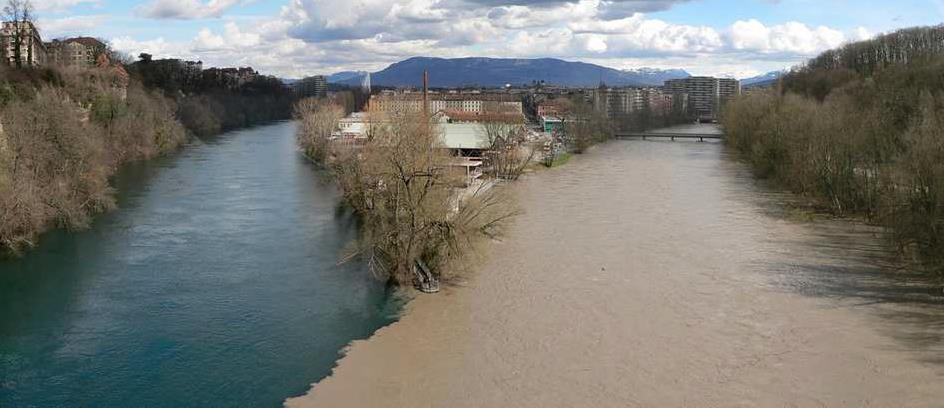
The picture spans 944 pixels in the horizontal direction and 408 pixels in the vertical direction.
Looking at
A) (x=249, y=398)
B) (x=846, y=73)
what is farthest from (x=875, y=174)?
(x=846, y=73)

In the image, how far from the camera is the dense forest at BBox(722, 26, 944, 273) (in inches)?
584

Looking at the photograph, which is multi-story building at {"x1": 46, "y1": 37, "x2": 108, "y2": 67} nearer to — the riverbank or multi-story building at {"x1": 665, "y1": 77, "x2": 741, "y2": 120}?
the riverbank

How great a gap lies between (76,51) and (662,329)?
5150 centimetres

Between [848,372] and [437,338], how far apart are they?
18.7 ft

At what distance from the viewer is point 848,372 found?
10664 millimetres

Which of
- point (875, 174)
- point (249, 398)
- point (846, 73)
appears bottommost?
point (249, 398)

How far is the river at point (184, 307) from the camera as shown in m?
10.5

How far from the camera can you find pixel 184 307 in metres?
13.6

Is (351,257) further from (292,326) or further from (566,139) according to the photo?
(566,139)

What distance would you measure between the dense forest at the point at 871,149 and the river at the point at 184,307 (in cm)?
988

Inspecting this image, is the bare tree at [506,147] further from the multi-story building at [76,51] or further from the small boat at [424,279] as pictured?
the multi-story building at [76,51]

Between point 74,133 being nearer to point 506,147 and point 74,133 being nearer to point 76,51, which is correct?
point 506,147

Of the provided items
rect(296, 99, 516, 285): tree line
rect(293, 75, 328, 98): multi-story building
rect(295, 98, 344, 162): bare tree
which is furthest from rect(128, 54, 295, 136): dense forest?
rect(296, 99, 516, 285): tree line

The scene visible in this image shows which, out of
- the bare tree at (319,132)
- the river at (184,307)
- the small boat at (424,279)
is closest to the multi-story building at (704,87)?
the bare tree at (319,132)
